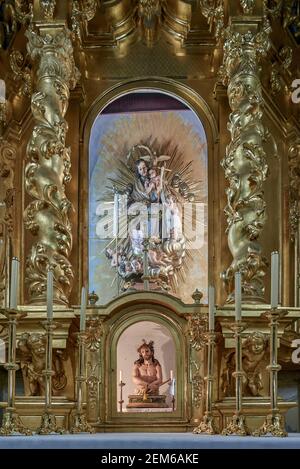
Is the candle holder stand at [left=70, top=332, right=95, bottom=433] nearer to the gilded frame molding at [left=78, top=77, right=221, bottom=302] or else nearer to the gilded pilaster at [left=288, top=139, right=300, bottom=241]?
the gilded frame molding at [left=78, top=77, right=221, bottom=302]

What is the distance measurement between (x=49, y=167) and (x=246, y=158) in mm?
1807

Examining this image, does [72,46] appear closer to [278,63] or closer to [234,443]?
[278,63]

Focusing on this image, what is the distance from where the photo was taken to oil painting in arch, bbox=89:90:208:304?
419 inches

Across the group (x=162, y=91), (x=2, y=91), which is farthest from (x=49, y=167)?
(x=162, y=91)

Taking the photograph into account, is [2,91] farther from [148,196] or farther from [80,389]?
[80,389]

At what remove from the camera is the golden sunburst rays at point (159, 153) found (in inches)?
427

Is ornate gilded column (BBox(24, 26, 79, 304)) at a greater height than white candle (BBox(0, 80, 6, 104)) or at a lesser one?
lesser

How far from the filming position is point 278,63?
36.1 feet

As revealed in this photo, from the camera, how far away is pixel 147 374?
31.3 feet

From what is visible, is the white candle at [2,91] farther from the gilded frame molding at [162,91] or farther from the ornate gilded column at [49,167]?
the gilded frame molding at [162,91]

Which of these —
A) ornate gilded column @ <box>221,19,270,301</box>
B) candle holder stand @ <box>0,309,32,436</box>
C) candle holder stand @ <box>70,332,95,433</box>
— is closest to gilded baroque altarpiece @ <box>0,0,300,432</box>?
ornate gilded column @ <box>221,19,270,301</box>

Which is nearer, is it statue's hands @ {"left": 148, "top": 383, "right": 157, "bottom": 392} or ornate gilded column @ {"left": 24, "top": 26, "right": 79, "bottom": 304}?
statue's hands @ {"left": 148, "top": 383, "right": 157, "bottom": 392}

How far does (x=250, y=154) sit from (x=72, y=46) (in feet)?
6.80

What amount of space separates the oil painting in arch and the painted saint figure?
1061mm
